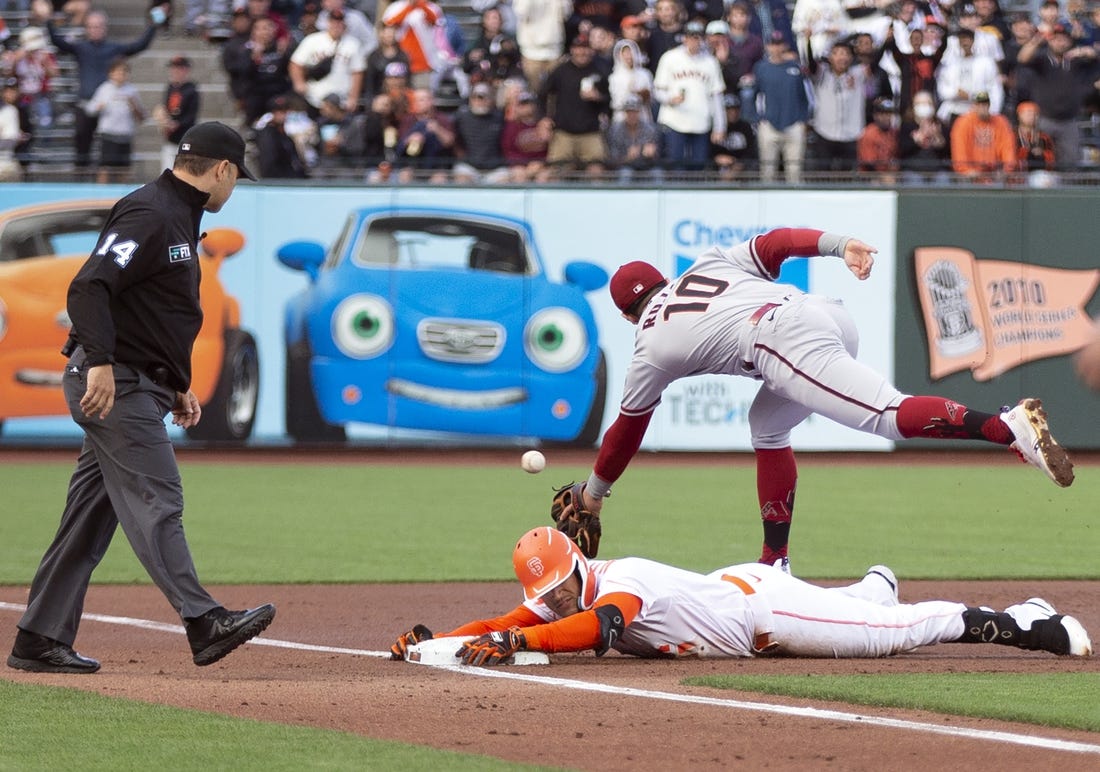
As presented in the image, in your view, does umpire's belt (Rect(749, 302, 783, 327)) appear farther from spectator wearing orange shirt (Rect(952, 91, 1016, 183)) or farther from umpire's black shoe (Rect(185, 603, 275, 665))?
spectator wearing orange shirt (Rect(952, 91, 1016, 183))

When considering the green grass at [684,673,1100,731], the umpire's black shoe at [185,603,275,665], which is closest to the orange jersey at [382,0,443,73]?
the umpire's black shoe at [185,603,275,665]

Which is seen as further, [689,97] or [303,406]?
[303,406]

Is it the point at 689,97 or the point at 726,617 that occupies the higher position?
the point at 689,97

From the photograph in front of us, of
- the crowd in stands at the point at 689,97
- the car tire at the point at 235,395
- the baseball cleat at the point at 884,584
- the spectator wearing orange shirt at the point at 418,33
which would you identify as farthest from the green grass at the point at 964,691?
the spectator wearing orange shirt at the point at 418,33

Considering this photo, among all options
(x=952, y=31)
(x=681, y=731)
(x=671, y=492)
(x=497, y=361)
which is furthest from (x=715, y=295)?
(x=952, y=31)

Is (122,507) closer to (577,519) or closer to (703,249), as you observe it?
(577,519)

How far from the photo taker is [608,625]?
6184mm

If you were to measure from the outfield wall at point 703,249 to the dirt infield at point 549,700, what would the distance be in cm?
996

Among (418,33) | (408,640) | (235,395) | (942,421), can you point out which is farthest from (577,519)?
(418,33)

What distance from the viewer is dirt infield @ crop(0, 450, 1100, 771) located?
475 cm

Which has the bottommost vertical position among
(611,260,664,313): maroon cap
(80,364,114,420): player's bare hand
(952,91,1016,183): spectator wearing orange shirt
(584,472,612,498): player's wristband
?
(584,472,612,498): player's wristband

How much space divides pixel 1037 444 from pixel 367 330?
41.8 feet

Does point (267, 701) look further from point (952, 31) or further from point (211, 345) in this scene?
point (952, 31)

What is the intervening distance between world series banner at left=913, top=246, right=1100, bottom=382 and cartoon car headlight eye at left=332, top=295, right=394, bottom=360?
6107mm
